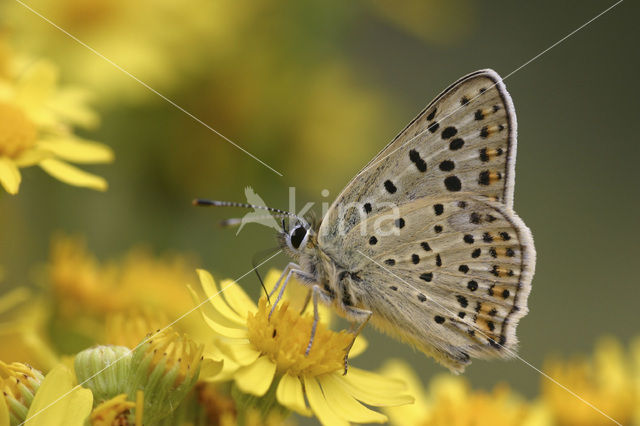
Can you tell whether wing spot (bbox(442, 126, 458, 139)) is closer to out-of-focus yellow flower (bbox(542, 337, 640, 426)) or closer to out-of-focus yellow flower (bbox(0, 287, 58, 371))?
out-of-focus yellow flower (bbox(542, 337, 640, 426))

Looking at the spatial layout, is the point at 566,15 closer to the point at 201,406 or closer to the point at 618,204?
the point at 618,204

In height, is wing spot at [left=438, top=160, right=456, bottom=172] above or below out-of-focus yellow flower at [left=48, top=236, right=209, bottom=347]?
above

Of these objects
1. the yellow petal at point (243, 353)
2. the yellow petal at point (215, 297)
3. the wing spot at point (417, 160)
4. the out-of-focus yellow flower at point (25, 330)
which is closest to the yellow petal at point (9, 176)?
the out-of-focus yellow flower at point (25, 330)

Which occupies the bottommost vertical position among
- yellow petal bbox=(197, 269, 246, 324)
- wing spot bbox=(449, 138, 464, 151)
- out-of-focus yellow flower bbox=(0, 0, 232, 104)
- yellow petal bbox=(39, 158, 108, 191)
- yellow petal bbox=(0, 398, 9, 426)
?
yellow petal bbox=(0, 398, 9, 426)

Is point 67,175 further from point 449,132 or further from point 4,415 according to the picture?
point 449,132

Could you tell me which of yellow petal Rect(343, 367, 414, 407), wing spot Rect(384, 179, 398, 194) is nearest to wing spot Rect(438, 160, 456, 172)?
wing spot Rect(384, 179, 398, 194)

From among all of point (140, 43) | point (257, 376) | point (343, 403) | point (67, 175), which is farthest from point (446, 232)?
point (140, 43)
